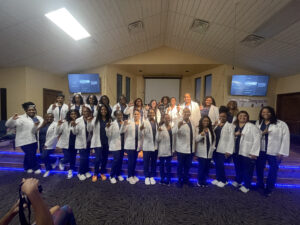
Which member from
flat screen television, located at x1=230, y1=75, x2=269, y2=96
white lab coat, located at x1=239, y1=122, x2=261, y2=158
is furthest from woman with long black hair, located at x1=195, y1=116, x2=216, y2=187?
flat screen television, located at x1=230, y1=75, x2=269, y2=96

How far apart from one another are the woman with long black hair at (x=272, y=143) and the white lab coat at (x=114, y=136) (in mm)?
2711

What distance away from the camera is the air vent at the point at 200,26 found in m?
3.80

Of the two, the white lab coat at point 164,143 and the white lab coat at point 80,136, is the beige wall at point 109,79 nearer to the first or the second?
the white lab coat at point 80,136

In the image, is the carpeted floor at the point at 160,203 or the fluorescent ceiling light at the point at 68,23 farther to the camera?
the fluorescent ceiling light at the point at 68,23

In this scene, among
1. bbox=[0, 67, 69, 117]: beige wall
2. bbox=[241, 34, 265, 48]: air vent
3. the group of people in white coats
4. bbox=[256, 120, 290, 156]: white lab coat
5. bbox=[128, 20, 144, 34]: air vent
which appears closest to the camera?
bbox=[256, 120, 290, 156]: white lab coat

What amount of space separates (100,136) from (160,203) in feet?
5.41

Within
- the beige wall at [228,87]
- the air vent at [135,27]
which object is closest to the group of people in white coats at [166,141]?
the air vent at [135,27]

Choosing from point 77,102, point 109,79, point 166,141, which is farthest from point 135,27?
point 166,141

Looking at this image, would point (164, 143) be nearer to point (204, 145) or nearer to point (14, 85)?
point (204, 145)

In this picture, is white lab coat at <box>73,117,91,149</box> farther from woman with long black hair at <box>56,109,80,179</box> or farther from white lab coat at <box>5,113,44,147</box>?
white lab coat at <box>5,113,44,147</box>

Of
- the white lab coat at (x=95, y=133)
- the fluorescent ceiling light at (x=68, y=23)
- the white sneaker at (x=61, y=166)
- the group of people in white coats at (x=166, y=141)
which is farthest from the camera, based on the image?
the fluorescent ceiling light at (x=68, y=23)

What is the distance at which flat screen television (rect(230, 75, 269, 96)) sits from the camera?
5508mm

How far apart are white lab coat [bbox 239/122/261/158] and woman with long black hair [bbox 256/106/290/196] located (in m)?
A: 0.17

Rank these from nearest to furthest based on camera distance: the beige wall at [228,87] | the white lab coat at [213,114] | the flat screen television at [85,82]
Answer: the white lab coat at [213,114], the beige wall at [228,87], the flat screen television at [85,82]
